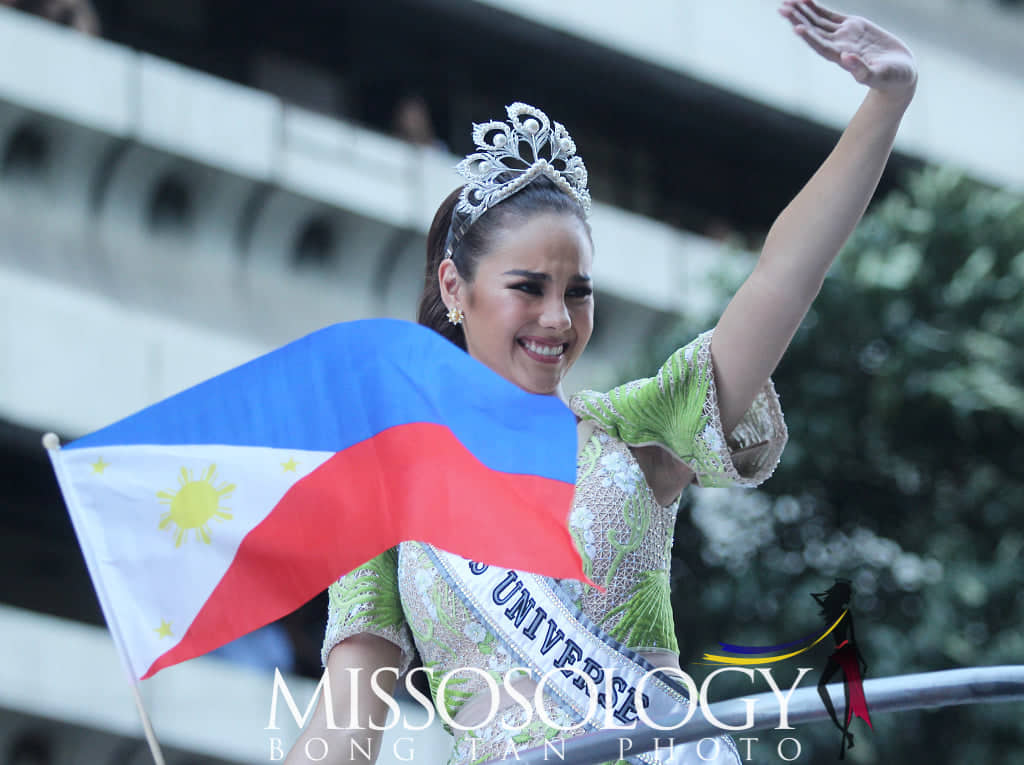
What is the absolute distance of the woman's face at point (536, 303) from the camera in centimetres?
329

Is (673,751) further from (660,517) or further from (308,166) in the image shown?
(308,166)

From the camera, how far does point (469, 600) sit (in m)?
3.28

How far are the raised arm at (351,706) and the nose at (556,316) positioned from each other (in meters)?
0.72

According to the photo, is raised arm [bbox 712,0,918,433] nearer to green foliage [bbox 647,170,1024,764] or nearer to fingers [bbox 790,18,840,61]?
fingers [bbox 790,18,840,61]

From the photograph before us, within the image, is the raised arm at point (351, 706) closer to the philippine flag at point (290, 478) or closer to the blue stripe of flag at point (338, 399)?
the philippine flag at point (290, 478)

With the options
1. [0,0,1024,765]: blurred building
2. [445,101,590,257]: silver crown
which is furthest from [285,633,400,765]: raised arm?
[0,0,1024,765]: blurred building

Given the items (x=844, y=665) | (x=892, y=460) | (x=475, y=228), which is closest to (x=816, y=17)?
(x=475, y=228)

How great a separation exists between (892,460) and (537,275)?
7486 millimetres

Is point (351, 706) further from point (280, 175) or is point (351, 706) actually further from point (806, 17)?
point (280, 175)

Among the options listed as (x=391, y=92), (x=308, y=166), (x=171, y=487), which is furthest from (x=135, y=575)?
(x=391, y=92)

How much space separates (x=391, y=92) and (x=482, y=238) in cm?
1351

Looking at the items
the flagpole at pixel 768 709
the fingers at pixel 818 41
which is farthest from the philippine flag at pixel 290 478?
the fingers at pixel 818 41

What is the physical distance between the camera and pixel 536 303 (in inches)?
129

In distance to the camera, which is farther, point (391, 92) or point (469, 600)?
point (391, 92)
